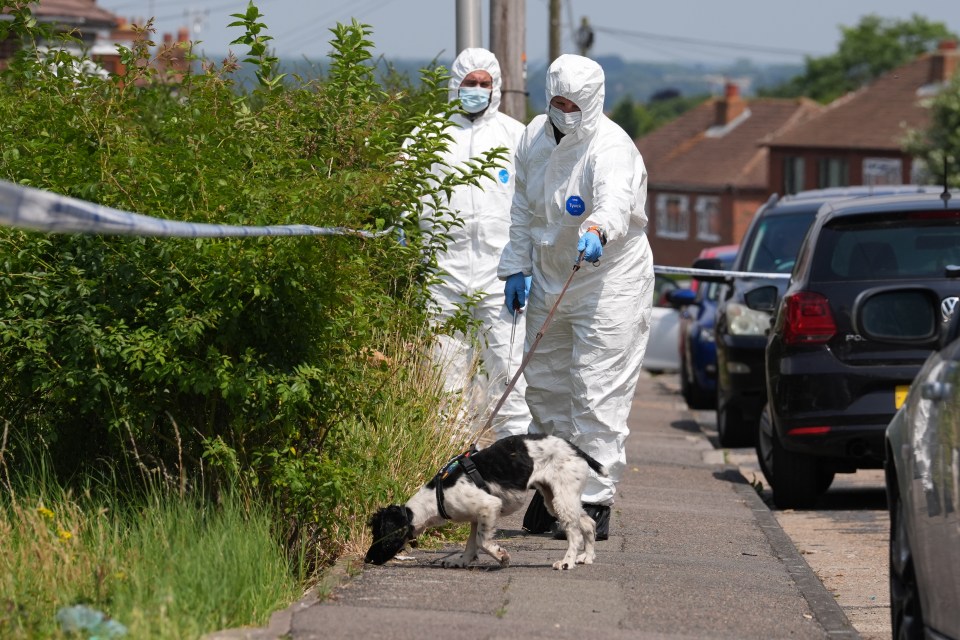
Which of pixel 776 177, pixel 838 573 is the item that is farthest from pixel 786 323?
pixel 776 177

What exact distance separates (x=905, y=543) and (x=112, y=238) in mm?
3016

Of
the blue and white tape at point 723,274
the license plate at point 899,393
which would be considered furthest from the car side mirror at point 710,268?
the license plate at point 899,393

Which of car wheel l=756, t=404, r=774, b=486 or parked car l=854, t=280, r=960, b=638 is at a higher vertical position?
parked car l=854, t=280, r=960, b=638

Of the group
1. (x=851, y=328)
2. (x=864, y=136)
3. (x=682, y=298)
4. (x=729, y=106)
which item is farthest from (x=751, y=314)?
(x=729, y=106)

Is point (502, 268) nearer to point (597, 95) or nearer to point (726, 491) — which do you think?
point (597, 95)

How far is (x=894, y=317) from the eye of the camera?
29.3ft

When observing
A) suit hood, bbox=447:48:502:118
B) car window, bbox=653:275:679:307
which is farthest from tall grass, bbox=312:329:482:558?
car window, bbox=653:275:679:307

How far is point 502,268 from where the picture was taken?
7.72 meters

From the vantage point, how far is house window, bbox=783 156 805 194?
68.9 metres

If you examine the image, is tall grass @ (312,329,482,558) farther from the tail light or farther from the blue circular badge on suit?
the tail light

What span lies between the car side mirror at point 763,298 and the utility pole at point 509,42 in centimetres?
279

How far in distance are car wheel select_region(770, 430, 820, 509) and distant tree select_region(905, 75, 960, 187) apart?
36.3 meters

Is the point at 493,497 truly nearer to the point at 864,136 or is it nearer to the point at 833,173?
the point at 864,136

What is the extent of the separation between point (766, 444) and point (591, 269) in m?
3.18
